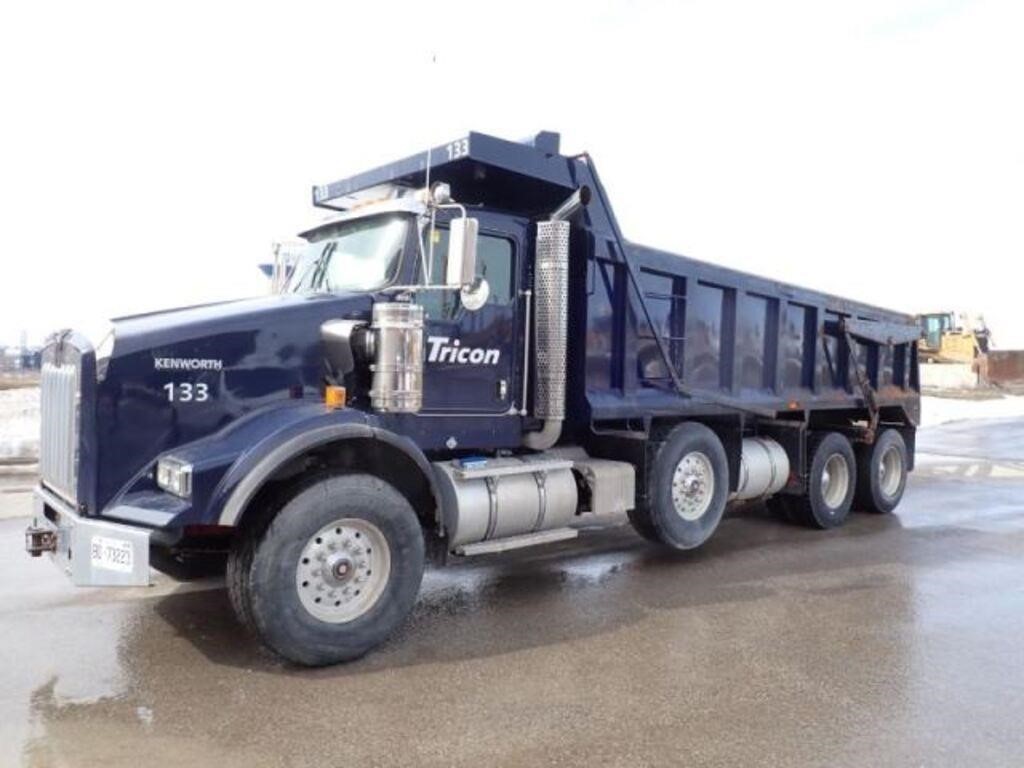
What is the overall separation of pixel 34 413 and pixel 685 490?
1584cm

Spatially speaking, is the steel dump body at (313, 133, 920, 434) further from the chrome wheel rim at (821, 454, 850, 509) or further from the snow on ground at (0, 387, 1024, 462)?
the snow on ground at (0, 387, 1024, 462)

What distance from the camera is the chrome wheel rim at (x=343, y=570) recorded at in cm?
452

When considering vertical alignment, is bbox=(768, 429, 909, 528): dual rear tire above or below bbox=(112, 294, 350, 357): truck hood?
below

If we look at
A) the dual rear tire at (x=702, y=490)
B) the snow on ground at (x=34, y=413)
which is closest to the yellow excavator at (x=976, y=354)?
the snow on ground at (x=34, y=413)

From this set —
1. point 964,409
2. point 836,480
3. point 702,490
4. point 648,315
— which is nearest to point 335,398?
point 648,315

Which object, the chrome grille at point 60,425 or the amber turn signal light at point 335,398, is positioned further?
the amber turn signal light at point 335,398

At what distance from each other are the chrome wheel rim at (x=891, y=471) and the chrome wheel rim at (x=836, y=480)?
0.88 m

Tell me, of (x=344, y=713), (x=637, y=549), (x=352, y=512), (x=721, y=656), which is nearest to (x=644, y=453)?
(x=637, y=549)

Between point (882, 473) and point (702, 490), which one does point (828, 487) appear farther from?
point (702, 490)

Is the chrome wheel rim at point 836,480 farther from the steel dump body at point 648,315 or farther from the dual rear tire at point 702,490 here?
the steel dump body at point 648,315

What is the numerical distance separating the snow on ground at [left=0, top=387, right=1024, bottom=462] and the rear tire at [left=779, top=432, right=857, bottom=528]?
1132 cm

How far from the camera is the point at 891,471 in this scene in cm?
1004

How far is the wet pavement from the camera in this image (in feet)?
11.8

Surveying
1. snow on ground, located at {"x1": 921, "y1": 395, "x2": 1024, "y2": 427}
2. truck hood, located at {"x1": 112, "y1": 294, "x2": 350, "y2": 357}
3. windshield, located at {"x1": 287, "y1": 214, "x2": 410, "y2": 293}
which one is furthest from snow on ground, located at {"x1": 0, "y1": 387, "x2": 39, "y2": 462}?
snow on ground, located at {"x1": 921, "y1": 395, "x2": 1024, "y2": 427}
